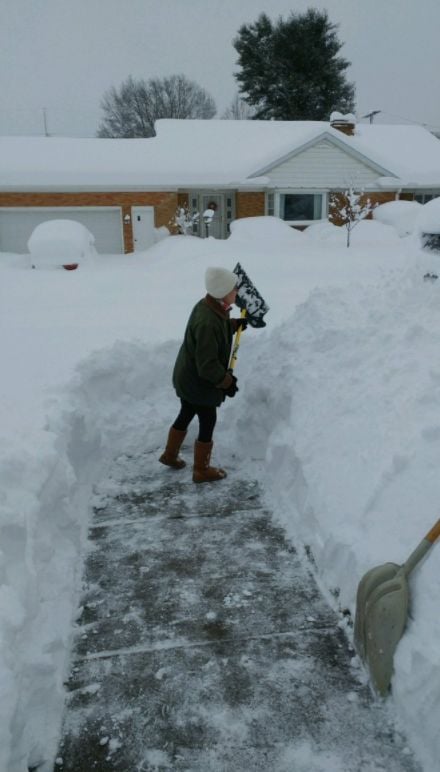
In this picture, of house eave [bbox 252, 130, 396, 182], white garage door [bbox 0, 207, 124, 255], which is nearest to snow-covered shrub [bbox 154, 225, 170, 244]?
white garage door [bbox 0, 207, 124, 255]

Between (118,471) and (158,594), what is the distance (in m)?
1.65

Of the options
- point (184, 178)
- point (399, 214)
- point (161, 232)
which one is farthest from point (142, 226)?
point (399, 214)

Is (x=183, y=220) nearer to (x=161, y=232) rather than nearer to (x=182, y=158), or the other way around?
(x=161, y=232)

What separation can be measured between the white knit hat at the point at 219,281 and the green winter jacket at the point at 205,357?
91 millimetres

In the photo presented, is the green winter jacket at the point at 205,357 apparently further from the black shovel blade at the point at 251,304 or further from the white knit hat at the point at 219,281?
the black shovel blade at the point at 251,304

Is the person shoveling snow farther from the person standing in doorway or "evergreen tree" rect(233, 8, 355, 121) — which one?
"evergreen tree" rect(233, 8, 355, 121)

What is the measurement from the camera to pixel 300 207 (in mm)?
20766

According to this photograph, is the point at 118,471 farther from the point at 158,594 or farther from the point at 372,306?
the point at 372,306

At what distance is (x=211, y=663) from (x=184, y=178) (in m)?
18.5

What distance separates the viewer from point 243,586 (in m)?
3.28

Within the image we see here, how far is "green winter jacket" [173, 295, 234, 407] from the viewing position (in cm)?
409

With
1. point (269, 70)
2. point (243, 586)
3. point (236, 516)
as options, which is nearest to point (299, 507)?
point (236, 516)

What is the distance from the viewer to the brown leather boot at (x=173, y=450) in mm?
4602

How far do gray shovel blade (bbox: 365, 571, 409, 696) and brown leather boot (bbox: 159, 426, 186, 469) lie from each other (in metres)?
2.38
